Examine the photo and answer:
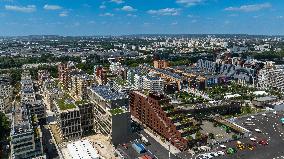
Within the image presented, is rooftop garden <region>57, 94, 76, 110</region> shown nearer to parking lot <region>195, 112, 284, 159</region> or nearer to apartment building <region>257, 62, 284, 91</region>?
parking lot <region>195, 112, 284, 159</region>

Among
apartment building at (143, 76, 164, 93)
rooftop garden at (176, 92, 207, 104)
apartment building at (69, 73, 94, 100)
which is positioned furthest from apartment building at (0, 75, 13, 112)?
rooftop garden at (176, 92, 207, 104)

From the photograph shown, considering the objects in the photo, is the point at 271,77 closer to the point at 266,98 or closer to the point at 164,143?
the point at 266,98

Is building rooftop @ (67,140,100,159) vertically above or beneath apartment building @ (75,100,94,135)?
beneath

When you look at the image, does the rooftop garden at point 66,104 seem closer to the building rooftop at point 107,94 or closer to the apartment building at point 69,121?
the apartment building at point 69,121

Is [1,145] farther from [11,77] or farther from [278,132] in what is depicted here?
[11,77]

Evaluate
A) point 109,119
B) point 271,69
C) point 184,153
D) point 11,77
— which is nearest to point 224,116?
point 184,153

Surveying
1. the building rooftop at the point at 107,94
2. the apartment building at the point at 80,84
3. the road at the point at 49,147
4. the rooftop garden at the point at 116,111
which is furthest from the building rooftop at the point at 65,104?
the apartment building at the point at 80,84

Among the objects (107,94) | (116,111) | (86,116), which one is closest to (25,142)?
(116,111)
